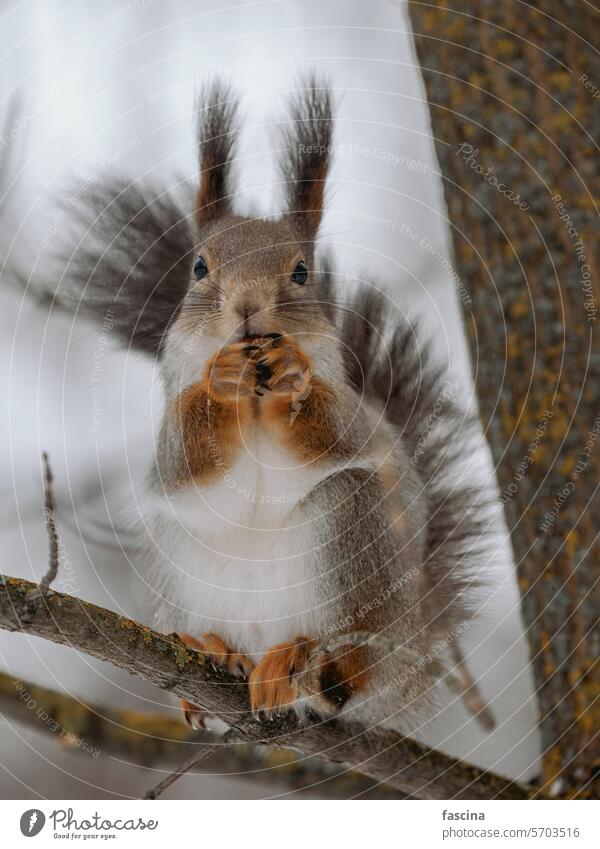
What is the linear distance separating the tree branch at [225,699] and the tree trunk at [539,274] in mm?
218

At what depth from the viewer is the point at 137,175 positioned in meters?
A: 1.33

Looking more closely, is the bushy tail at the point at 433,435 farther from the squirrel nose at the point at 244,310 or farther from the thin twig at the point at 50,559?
the thin twig at the point at 50,559

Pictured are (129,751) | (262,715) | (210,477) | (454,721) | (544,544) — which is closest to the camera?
(262,715)

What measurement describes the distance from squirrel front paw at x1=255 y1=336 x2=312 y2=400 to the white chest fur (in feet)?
0.25

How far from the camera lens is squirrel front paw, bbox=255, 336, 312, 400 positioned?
3.63ft

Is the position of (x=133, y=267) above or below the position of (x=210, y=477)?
above

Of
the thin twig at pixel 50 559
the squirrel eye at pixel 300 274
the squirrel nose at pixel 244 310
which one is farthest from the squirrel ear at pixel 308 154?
the thin twig at pixel 50 559

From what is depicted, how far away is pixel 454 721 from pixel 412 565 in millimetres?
537

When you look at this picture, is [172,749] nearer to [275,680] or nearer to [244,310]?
[275,680]

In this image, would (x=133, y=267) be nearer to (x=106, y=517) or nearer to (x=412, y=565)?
(x=106, y=517)

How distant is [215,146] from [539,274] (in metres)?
0.54

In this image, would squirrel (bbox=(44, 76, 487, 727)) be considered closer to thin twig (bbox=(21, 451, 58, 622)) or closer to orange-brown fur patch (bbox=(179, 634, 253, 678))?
orange-brown fur patch (bbox=(179, 634, 253, 678))
